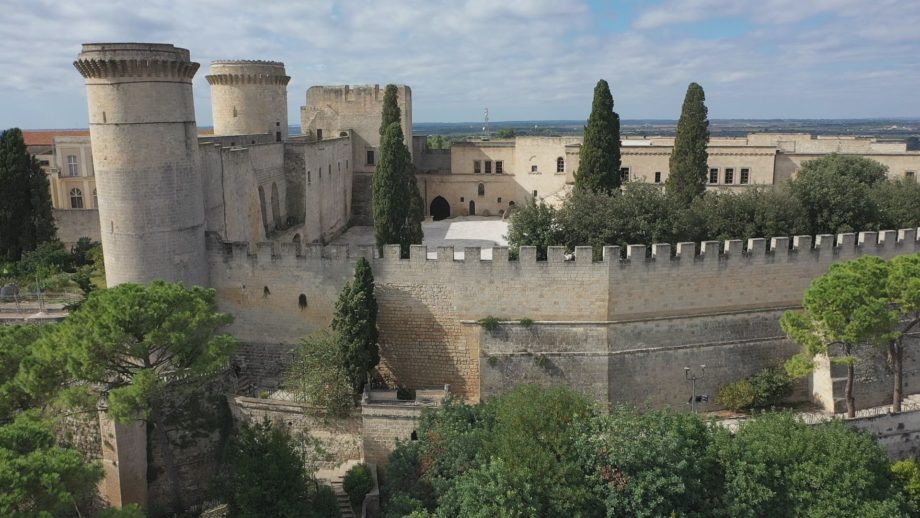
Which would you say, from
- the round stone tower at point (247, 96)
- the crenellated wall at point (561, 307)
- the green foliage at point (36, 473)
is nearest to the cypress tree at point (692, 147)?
the crenellated wall at point (561, 307)

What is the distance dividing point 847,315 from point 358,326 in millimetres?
10800

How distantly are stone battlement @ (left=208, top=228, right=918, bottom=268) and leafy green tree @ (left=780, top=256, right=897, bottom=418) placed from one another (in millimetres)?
1857

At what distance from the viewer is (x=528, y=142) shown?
3788cm

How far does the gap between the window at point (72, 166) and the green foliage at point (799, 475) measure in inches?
1129

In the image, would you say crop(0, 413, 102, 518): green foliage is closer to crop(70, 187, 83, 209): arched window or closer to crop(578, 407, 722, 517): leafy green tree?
crop(578, 407, 722, 517): leafy green tree

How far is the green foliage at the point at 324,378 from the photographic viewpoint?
16203 mm

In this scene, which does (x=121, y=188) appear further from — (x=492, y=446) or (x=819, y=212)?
(x=819, y=212)

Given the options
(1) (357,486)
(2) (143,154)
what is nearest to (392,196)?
(2) (143,154)

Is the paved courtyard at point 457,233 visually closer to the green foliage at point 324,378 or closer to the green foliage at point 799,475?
the green foliage at point 324,378

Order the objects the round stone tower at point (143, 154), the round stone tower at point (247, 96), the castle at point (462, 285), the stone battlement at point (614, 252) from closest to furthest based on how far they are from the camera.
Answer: the round stone tower at point (143, 154), the castle at point (462, 285), the stone battlement at point (614, 252), the round stone tower at point (247, 96)

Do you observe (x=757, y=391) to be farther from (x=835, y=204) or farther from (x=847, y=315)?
(x=835, y=204)

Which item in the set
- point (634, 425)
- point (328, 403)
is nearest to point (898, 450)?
point (634, 425)

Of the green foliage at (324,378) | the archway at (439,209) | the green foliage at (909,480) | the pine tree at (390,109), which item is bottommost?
the green foliage at (909,480)

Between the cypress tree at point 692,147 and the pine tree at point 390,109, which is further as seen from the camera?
the pine tree at point 390,109
